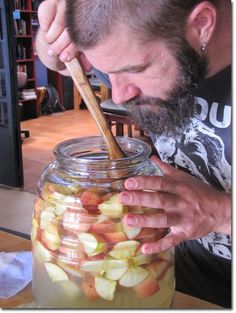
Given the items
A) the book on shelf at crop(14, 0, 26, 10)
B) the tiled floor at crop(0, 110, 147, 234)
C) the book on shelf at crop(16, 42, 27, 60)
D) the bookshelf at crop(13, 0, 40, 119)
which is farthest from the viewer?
the book on shelf at crop(16, 42, 27, 60)

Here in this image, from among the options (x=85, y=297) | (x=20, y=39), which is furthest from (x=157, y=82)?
(x=20, y=39)

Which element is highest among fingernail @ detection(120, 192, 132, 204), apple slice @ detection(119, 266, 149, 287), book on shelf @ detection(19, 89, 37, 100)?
fingernail @ detection(120, 192, 132, 204)

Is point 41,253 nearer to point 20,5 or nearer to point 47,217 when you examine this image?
point 47,217

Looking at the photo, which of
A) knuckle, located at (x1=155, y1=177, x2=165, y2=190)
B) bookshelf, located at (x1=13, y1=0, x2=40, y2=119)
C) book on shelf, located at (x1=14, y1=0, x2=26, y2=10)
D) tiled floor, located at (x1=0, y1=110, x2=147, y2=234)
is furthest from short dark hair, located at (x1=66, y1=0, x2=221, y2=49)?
book on shelf, located at (x1=14, y1=0, x2=26, y2=10)

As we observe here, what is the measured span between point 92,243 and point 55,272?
0.07 metres

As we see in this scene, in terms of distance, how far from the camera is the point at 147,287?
21.0 inches

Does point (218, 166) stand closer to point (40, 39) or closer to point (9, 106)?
point (40, 39)

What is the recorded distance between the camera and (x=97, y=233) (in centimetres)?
52

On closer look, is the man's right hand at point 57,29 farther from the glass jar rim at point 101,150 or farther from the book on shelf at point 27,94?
the book on shelf at point 27,94

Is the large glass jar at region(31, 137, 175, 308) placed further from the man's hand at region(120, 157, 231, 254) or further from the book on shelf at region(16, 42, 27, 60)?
the book on shelf at region(16, 42, 27, 60)

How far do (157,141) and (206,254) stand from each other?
0.26m

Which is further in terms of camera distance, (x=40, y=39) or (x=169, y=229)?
(x=40, y=39)

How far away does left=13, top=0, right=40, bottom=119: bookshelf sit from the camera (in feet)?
15.2

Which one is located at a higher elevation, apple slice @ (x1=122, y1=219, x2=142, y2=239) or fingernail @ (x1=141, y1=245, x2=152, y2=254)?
apple slice @ (x1=122, y1=219, x2=142, y2=239)
